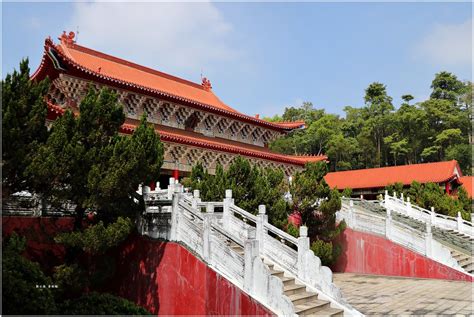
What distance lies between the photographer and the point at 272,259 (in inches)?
360

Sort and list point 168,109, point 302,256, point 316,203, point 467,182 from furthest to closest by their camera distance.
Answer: point 467,182, point 168,109, point 316,203, point 302,256

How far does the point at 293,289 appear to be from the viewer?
26.4 feet

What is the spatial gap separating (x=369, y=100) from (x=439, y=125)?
42.2 ft

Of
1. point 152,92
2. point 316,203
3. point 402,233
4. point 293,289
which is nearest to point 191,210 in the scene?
point 293,289

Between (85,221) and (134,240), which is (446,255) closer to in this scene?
(134,240)

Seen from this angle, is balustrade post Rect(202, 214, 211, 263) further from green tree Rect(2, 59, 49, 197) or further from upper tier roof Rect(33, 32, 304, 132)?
upper tier roof Rect(33, 32, 304, 132)

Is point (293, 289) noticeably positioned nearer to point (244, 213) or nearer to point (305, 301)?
point (305, 301)

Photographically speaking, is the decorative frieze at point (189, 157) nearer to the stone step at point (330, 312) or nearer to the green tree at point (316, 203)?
the green tree at point (316, 203)

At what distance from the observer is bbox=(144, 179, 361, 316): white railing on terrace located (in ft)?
23.3

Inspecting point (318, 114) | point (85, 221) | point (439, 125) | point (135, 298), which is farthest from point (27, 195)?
point (318, 114)

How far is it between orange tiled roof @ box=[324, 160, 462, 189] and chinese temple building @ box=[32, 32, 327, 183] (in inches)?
468

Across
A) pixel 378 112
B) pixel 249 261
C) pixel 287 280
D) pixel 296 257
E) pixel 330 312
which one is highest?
pixel 378 112

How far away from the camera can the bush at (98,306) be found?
7129mm

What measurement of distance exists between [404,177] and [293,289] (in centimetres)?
2726
